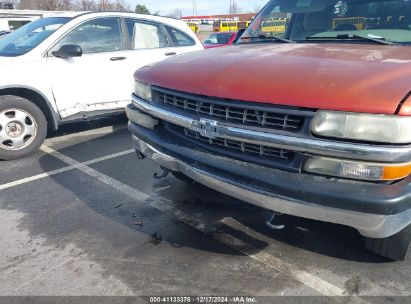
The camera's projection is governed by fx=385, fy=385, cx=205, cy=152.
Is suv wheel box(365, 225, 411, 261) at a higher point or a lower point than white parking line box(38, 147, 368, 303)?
higher

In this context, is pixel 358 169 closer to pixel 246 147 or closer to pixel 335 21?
pixel 246 147

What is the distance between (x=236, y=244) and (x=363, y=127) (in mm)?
1438

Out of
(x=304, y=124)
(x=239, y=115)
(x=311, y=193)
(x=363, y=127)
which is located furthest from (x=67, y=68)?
(x=363, y=127)

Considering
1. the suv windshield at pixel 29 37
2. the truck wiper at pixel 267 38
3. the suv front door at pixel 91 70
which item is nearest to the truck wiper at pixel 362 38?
the truck wiper at pixel 267 38

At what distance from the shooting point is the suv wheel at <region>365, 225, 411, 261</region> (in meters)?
2.48

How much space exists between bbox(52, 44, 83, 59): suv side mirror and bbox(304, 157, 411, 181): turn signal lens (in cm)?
410

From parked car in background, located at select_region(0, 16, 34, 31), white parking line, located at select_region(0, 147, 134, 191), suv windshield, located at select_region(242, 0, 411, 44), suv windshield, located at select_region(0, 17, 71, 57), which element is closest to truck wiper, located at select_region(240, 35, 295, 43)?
suv windshield, located at select_region(242, 0, 411, 44)

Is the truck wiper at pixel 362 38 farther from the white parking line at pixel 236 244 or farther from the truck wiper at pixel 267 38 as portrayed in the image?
the white parking line at pixel 236 244

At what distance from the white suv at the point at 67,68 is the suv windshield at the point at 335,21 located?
2608 mm

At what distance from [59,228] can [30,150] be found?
221 centimetres

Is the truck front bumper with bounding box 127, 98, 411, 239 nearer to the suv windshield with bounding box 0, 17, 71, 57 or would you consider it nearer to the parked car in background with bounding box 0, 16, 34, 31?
the suv windshield with bounding box 0, 17, 71, 57

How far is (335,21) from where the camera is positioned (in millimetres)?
3480

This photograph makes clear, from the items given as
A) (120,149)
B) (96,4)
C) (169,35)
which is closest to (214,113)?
(120,149)

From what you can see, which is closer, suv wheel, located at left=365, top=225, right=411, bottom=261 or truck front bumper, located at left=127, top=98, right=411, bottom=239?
truck front bumper, located at left=127, top=98, right=411, bottom=239
